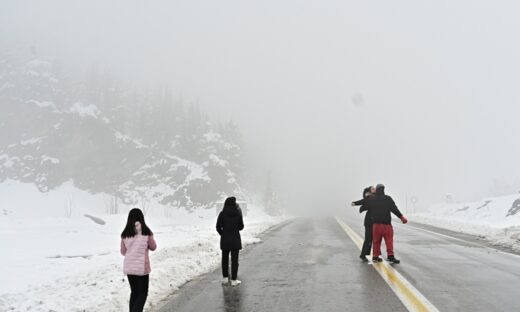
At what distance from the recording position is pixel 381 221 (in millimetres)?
12023

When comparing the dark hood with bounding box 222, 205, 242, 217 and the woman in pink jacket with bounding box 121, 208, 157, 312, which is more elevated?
the dark hood with bounding box 222, 205, 242, 217

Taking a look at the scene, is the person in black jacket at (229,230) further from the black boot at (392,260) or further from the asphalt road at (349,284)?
the black boot at (392,260)

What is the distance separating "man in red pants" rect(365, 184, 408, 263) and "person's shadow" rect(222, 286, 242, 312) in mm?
4888

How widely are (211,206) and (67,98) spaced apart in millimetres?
45080

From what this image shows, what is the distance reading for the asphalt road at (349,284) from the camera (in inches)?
273

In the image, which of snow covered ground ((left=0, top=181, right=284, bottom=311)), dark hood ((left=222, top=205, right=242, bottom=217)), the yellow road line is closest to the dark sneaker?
the yellow road line

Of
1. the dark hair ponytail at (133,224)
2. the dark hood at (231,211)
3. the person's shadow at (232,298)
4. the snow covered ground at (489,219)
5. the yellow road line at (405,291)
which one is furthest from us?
the snow covered ground at (489,219)

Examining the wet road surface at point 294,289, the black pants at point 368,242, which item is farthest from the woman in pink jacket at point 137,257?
the black pants at point 368,242

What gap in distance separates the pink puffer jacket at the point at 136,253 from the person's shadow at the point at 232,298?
1619 mm

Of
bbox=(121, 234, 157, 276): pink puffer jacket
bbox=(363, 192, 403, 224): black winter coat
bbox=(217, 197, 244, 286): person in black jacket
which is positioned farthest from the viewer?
bbox=(363, 192, 403, 224): black winter coat

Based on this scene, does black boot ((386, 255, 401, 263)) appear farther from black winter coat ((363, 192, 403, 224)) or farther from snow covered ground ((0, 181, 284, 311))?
snow covered ground ((0, 181, 284, 311))

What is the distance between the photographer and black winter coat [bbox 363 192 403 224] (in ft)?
39.6

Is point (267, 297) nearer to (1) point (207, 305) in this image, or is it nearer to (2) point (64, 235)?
(1) point (207, 305)

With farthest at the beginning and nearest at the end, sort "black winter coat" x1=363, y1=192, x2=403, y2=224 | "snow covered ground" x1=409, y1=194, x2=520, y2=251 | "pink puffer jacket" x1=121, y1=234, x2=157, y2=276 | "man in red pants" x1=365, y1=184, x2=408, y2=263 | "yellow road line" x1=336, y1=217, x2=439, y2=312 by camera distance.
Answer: "snow covered ground" x1=409, y1=194, x2=520, y2=251 < "black winter coat" x1=363, y1=192, x2=403, y2=224 < "man in red pants" x1=365, y1=184, x2=408, y2=263 < "yellow road line" x1=336, y1=217, x2=439, y2=312 < "pink puffer jacket" x1=121, y1=234, x2=157, y2=276
